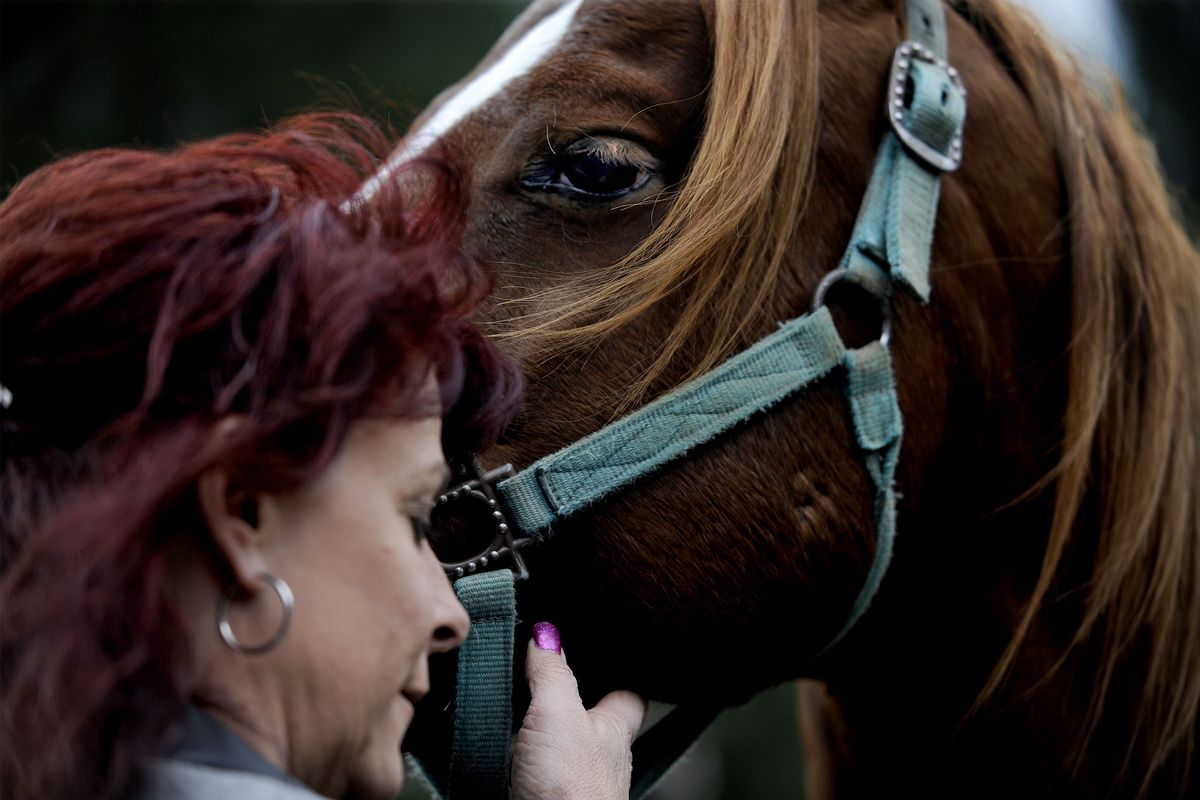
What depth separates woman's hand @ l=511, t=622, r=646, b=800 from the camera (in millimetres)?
989

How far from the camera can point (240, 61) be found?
6.00m

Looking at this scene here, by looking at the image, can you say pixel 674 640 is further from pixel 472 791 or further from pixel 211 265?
pixel 211 265

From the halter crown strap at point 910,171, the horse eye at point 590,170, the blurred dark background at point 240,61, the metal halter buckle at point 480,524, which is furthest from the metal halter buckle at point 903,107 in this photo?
the blurred dark background at point 240,61

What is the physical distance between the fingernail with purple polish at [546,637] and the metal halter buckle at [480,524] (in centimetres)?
6

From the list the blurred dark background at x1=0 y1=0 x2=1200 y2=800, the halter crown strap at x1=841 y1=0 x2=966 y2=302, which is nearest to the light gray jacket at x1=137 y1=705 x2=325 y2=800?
the halter crown strap at x1=841 y1=0 x2=966 y2=302

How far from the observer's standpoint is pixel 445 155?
46.3 inches

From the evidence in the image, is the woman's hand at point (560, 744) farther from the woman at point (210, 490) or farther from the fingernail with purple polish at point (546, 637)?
the woman at point (210, 490)

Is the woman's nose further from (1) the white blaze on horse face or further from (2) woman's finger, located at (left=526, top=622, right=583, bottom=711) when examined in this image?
(1) the white blaze on horse face

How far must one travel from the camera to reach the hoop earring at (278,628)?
742mm

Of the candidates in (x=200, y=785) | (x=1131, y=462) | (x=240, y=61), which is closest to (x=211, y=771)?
(x=200, y=785)

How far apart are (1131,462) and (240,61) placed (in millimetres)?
5650

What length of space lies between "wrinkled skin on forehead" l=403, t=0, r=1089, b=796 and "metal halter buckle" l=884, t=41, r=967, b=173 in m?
0.03

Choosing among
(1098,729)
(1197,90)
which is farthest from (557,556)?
(1197,90)

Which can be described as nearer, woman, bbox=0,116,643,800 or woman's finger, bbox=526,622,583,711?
woman, bbox=0,116,643,800
